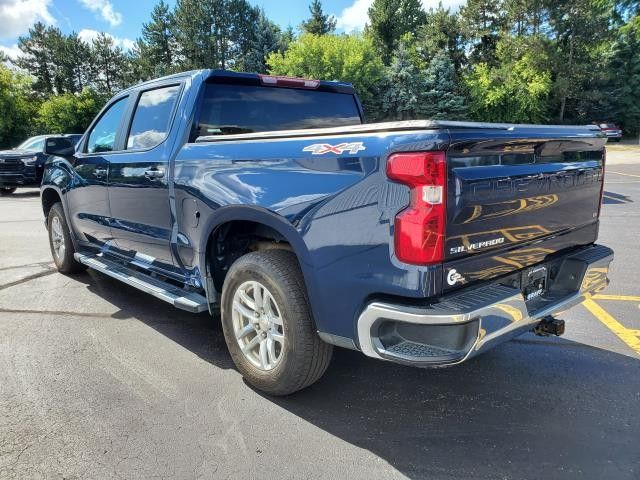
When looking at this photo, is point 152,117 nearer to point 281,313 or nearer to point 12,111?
point 281,313

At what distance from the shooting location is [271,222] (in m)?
2.73

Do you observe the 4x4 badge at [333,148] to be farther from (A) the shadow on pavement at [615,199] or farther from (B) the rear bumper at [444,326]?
(A) the shadow on pavement at [615,199]

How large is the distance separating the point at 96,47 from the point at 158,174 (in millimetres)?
69753

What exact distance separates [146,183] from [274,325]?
5.35 feet

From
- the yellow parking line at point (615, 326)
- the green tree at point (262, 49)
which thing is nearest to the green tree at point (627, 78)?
the green tree at point (262, 49)

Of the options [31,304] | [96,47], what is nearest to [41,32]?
[96,47]

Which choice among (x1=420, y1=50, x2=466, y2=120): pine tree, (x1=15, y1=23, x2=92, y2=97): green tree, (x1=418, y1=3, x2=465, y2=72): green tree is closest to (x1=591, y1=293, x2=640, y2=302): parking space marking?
(x1=420, y1=50, x2=466, y2=120): pine tree

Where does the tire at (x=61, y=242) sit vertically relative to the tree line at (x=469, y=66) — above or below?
below

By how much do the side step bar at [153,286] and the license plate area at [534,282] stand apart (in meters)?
2.04

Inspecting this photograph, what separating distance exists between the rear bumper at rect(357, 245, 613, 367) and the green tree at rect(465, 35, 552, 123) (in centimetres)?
4295

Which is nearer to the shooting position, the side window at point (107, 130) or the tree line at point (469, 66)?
the side window at point (107, 130)

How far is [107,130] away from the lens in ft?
15.4

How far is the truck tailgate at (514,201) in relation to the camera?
2.25 meters

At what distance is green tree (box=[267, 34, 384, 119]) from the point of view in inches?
1603
